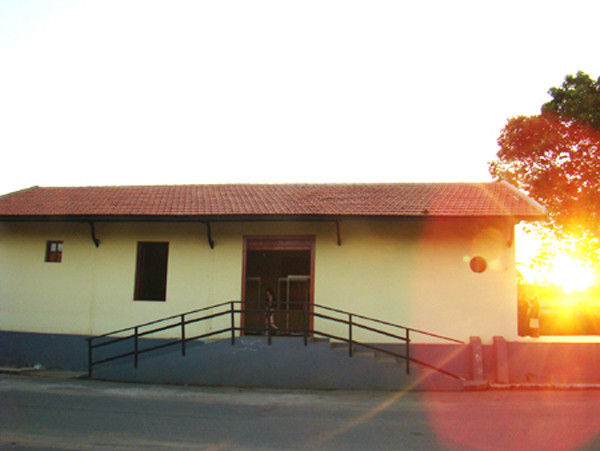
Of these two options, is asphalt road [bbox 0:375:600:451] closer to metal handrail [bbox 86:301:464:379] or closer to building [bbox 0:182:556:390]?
metal handrail [bbox 86:301:464:379]

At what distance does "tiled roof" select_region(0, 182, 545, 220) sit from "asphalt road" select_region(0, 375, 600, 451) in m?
4.59

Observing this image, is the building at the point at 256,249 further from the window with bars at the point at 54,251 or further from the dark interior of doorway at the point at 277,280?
the dark interior of doorway at the point at 277,280

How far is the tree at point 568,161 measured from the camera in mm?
25281

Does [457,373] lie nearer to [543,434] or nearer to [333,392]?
[333,392]

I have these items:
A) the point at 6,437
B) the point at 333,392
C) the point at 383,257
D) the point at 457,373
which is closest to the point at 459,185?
the point at 383,257

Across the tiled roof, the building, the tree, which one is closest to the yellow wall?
the building

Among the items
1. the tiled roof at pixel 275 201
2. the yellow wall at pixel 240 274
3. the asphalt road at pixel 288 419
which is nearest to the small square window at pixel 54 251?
the yellow wall at pixel 240 274

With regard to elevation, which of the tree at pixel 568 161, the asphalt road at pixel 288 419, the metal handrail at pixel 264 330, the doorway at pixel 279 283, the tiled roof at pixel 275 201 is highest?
the tree at pixel 568 161

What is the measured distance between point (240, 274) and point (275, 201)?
95.3 inches

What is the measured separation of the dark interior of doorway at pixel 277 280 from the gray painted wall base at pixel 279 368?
4538 mm

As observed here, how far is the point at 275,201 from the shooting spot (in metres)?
15.9

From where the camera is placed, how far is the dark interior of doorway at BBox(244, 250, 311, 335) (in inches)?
703

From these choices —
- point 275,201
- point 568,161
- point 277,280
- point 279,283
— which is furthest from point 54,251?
point 568,161

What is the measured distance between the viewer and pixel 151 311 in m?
15.3
